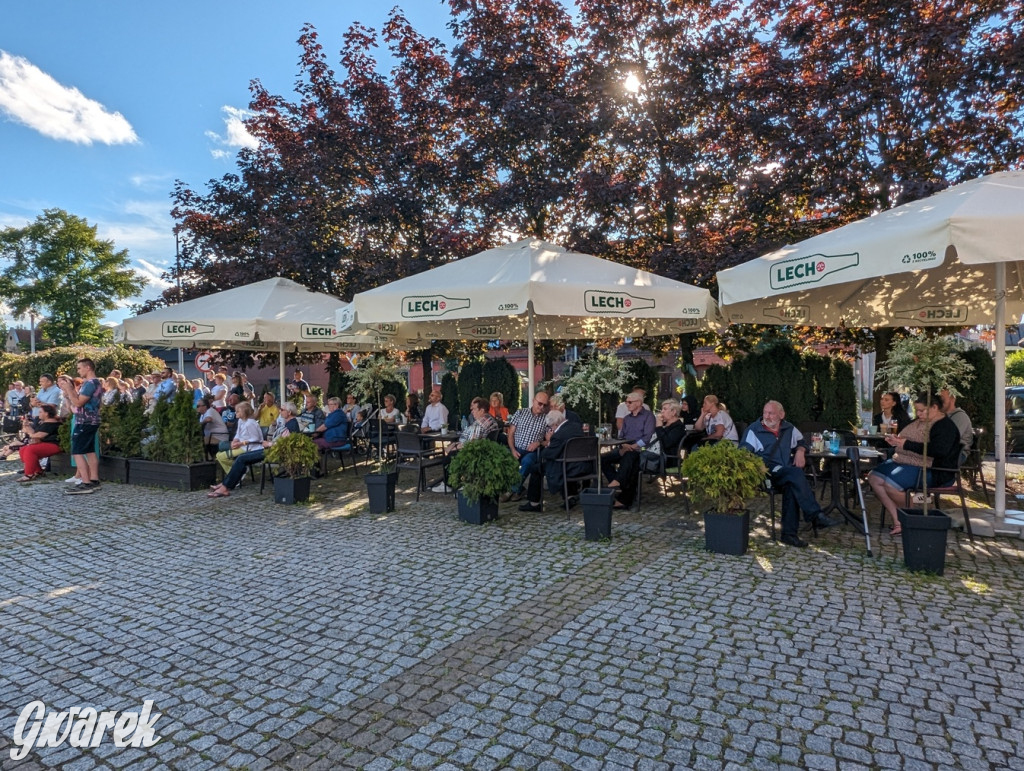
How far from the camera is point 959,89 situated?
826cm

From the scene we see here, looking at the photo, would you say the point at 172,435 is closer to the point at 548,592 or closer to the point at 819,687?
the point at 548,592

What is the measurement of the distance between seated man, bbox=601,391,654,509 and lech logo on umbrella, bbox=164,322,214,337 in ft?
20.5

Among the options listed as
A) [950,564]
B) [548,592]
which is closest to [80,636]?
[548,592]

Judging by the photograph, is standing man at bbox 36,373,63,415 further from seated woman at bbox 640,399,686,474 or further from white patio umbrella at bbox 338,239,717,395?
seated woman at bbox 640,399,686,474

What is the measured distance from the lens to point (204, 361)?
17.0 metres

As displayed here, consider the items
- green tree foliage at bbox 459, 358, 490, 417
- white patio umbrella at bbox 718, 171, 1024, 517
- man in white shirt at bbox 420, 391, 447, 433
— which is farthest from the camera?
green tree foliage at bbox 459, 358, 490, 417

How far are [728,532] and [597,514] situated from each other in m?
1.20

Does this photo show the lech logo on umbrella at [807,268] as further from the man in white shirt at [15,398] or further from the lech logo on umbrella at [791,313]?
the man in white shirt at [15,398]

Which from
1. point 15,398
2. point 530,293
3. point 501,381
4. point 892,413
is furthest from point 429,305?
point 15,398

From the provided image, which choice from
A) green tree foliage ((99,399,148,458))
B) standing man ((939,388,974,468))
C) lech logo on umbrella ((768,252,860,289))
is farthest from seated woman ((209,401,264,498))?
standing man ((939,388,974,468))

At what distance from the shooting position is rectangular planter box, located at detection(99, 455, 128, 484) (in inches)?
380

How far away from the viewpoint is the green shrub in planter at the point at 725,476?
5254 mm

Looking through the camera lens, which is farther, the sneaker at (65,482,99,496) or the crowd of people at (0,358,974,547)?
the sneaker at (65,482,99,496)

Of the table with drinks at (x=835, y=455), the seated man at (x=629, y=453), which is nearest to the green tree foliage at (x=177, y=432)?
the seated man at (x=629, y=453)
